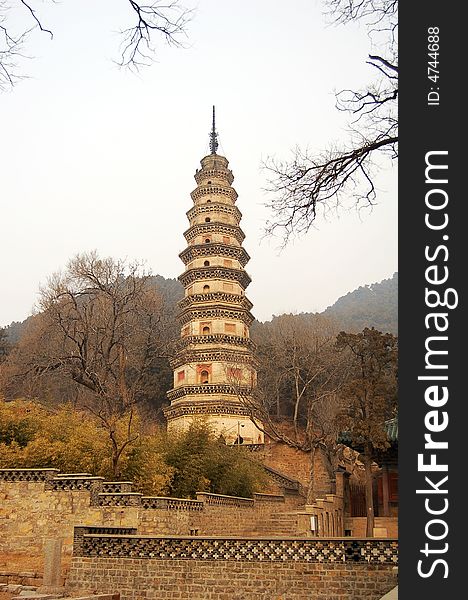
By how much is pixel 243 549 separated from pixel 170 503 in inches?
206

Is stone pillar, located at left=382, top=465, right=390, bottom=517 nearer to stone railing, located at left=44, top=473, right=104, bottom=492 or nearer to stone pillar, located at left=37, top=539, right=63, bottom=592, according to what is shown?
stone railing, located at left=44, top=473, right=104, bottom=492

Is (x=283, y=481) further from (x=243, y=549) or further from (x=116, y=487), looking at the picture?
(x=243, y=549)

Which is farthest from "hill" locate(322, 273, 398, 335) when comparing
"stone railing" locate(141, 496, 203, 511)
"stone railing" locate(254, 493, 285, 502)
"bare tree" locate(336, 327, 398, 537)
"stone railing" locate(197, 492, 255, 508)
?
"stone railing" locate(141, 496, 203, 511)

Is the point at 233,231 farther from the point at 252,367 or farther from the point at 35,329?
the point at 35,329

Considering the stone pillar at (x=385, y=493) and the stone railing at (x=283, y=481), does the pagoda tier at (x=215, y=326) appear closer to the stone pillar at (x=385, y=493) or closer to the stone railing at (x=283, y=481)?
the stone railing at (x=283, y=481)

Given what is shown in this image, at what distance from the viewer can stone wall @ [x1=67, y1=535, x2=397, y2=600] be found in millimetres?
11383

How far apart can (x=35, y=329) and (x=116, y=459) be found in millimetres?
34823

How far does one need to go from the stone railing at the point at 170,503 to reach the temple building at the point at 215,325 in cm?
1301

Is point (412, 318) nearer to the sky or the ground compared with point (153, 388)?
nearer to the ground

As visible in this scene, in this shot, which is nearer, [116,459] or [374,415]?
[116,459]

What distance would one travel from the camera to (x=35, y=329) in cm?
5031

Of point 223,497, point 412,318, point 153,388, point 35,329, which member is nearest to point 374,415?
→ point 223,497

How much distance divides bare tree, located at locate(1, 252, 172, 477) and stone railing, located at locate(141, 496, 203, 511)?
5.32ft

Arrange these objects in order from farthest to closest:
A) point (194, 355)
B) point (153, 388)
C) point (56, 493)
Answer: point (153, 388), point (194, 355), point (56, 493)
